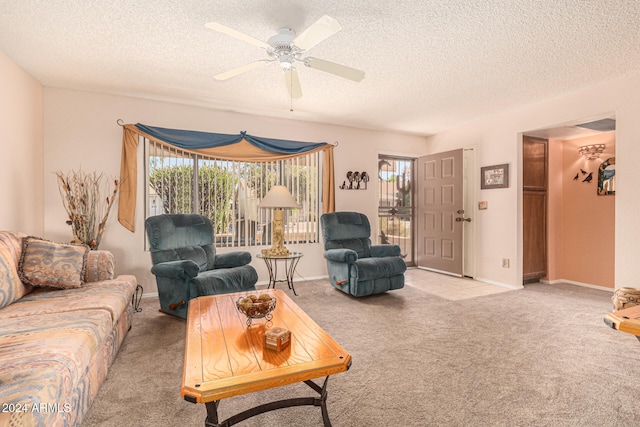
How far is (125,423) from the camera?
5.15ft

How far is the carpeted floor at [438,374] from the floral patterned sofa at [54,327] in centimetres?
28

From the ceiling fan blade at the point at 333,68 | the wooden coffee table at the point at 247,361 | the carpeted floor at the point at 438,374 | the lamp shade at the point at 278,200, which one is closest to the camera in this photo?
the wooden coffee table at the point at 247,361

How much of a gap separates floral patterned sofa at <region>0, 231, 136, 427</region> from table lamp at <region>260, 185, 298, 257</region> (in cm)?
151

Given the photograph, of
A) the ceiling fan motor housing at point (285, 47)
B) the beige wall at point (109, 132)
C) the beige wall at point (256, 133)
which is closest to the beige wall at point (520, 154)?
the beige wall at point (256, 133)

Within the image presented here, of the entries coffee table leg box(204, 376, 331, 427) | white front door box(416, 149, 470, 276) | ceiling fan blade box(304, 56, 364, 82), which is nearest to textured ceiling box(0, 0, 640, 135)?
ceiling fan blade box(304, 56, 364, 82)

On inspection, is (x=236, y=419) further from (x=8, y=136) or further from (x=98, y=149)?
(x=98, y=149)

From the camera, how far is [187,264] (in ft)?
9.32

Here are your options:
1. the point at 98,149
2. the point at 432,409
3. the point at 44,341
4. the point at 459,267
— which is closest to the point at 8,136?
the point at 98,149

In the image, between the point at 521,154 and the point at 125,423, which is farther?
the point at 521,154

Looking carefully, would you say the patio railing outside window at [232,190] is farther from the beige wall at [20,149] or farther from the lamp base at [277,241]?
the beige wall at [20,149]

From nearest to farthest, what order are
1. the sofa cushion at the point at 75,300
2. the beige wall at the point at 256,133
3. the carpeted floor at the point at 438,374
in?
the carpeted floor at the point at 438,374, the sofa cushion at the point at 75,300, the beige wall at the point at 256,133

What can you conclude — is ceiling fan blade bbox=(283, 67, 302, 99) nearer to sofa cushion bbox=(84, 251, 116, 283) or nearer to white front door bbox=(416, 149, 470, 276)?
sofa cushion bbox=(84, 251, 116, 283)

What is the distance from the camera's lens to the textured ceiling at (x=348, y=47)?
2193 millimetres

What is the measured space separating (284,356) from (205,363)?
331mm
